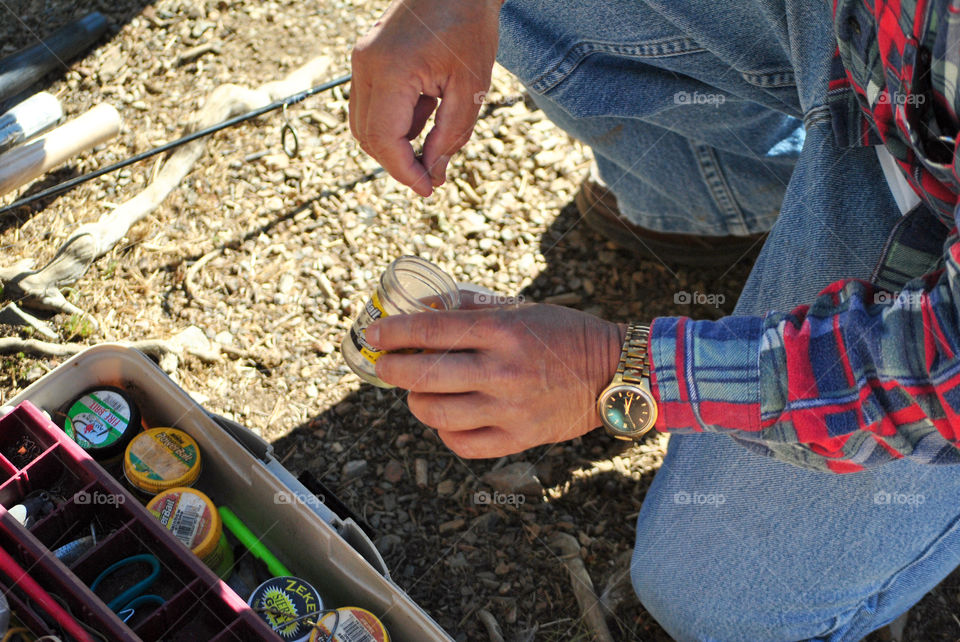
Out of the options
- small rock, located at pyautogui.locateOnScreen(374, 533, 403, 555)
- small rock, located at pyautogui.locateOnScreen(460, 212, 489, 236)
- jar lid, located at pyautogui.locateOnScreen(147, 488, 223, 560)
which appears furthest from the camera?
small rock, located at pyautogui.locateOnScreen(460, 212, 489, 236)

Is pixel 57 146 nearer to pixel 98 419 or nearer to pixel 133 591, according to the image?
pixel 98 419

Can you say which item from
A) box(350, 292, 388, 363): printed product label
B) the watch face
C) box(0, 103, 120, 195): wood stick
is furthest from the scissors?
box(0, 103, 120, 195): wood stick

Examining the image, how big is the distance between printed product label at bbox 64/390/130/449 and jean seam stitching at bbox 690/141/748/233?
51.0 inches

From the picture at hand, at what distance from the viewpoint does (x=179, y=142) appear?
2.12m

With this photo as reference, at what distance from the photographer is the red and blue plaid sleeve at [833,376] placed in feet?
3.12

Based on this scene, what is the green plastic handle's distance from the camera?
4.62ft

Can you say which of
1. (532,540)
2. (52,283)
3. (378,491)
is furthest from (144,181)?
(532,540)

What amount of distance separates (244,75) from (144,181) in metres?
0.48

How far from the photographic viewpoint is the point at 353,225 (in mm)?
2146

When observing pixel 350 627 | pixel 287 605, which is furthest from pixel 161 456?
pixel 350 627

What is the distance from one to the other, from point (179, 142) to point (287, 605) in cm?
133

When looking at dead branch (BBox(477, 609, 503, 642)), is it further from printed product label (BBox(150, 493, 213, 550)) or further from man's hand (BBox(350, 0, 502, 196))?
man's hand (BBox(350, 0, 502, 196))

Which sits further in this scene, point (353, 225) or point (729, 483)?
point (353, 225)

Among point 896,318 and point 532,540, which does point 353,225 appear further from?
point 896,318
